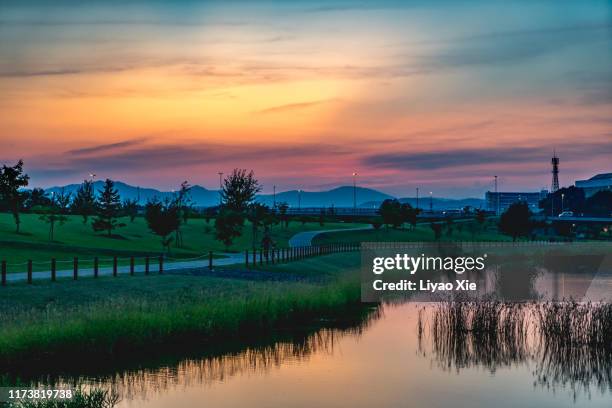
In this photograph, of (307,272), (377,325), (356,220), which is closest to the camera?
(377,325)

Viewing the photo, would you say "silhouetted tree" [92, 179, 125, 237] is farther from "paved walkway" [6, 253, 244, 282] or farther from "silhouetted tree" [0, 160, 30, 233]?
"paved walkway" [6, 253, 244, 282]

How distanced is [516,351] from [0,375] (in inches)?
725

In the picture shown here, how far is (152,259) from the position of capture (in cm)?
5966

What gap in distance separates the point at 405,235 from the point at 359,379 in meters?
100

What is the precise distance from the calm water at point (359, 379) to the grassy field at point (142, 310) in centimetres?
224

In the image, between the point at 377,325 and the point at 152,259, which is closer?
the point at 377,325

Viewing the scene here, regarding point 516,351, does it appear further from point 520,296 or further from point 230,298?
point 520,296

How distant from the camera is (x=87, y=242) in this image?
7381 cm

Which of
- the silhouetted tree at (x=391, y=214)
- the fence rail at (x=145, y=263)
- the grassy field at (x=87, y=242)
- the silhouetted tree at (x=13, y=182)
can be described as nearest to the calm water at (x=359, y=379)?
the fence rail at (x=145, y=263)

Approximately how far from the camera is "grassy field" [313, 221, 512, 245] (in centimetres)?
11200

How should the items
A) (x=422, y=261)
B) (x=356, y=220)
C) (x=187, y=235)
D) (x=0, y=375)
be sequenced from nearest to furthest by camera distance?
1. (x=0, y=375)
2. (x=422, y=261)
3. (x=187, y=235)
4. (x=356, y=220)

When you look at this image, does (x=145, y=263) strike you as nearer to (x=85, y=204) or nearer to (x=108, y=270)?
(x=108, y=270)

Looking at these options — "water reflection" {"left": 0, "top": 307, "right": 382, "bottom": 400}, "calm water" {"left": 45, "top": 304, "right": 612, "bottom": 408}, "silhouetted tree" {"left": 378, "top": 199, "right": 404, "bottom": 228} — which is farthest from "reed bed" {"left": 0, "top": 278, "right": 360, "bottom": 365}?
"silhouetted tree" {"left": 378, "top": 199, "right": 404, "bottom": 228}

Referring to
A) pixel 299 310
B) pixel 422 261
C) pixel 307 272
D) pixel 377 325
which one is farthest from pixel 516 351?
pixel 422 261
